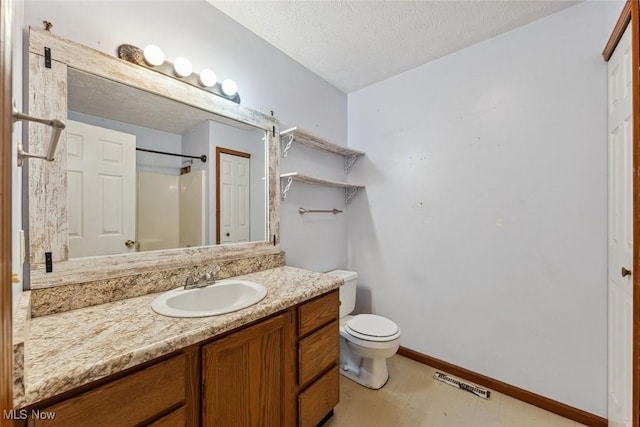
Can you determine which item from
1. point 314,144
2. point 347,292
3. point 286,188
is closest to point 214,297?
point 286,188

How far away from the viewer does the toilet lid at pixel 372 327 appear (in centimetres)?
179

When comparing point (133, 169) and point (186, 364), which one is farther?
point (133, 169)

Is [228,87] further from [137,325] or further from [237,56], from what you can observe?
[137,325]

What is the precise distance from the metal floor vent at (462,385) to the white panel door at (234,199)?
68.5 inches

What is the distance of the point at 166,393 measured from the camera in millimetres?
833

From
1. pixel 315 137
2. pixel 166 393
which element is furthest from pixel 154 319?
pixel 315 137

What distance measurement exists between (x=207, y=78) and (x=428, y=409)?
2.38 meters

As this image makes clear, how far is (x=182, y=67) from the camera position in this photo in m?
1.35

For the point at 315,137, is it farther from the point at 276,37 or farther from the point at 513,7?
the point at 513,7

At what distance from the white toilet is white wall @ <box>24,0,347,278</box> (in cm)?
57

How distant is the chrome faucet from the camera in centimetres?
131

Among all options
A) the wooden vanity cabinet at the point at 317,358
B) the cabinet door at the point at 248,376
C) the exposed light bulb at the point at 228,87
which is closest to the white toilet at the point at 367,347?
the wooden vanity cabinet at the point at 317,358

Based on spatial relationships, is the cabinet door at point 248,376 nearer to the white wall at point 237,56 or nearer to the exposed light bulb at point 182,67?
the white wall at point 237,56

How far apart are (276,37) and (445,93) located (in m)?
1.32
